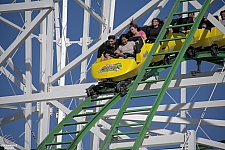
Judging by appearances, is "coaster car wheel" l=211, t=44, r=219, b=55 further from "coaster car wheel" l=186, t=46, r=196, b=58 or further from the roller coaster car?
"coaster car wheel" l=186, t=46, r=196, b=58

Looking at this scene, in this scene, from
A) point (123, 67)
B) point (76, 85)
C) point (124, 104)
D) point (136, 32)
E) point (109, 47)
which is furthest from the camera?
point (76, 85)

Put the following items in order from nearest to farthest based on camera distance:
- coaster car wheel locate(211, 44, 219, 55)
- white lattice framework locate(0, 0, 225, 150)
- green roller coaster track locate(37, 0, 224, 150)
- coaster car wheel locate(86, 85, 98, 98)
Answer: green roller coaster track locate(37, 0, 224, 150)
coaster car wheel locate(86, 85, 98, 98)
white lattice framework locate(0, 0, 225, 150)
coaster car wheel locate(211, 44, 219, 55)

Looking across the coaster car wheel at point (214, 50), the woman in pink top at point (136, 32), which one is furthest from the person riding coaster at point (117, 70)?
the coaster car wheel at point (214, 50)

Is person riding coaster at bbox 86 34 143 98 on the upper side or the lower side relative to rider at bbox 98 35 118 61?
lower

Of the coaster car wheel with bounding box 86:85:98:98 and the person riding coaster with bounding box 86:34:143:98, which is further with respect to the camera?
the coaster car wheel with bounding box 86:85:98:98

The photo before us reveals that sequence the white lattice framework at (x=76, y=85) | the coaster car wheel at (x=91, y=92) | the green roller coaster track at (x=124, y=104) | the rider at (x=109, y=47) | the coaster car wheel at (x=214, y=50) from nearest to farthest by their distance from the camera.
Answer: the green roller coaster track at (x=124, y=104)
the coaster car wheel at (x=91, y=92)
the white lattice framework at (x=76, y=85)
the rider at (x=109, y=47)
the coaster car wheel at (x=214, y=50)

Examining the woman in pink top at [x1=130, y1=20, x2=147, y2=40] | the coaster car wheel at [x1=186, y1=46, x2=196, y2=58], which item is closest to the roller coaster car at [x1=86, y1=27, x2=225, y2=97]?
the coaster car wheel at [x1=186, y1=46, x2=196, y2=58]

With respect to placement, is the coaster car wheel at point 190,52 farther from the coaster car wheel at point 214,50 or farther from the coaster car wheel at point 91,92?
the coaster car wheel at point 91,92

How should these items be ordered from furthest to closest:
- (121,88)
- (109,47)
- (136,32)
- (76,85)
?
(76,85) < (136,32) < (109,47) < (121,88)

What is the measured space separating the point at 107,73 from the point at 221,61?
2742 mm

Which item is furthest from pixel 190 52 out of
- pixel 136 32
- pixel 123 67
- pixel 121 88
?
pixel 121 88

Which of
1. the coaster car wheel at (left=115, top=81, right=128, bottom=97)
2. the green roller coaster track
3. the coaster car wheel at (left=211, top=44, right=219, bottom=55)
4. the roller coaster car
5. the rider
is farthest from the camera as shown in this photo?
the coaster car wheel at (left=211, top=44, right=219, bottom=55)

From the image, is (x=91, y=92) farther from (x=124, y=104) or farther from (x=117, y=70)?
(x=124, y=104)

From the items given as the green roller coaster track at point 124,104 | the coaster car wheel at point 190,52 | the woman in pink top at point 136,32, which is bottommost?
the green roller coaster track at point 124,104
